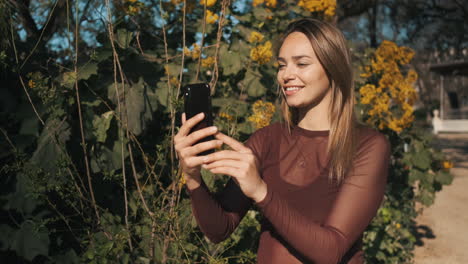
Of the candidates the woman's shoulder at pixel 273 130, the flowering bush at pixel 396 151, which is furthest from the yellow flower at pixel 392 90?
the woman's shoulder at pixel 273 130

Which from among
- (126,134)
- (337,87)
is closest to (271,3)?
(126,134)

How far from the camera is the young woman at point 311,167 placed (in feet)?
3.53

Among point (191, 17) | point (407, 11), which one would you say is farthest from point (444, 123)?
point (191, 17)

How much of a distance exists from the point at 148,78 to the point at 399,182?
2623 millimetres

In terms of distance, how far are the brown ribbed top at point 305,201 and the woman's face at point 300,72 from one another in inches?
6.0

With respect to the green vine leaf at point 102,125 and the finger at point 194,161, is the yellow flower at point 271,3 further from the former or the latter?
the finger at point 194,161

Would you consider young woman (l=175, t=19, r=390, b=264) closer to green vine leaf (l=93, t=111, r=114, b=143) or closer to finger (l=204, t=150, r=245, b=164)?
finger (l=204, t=150, r=245, b=164)

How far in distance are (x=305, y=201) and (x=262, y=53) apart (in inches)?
49.2

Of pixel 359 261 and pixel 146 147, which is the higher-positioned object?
pixel 146 147

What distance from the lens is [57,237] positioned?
80.3 inches

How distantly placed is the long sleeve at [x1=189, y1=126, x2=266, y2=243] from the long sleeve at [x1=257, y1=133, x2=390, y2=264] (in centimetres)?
24

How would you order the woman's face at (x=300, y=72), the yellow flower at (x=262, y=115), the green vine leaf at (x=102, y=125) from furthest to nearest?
the yellow flower at (x=262, y=115)
the green vine leaf at (x=102, y=125)
the woman's face at (x=300, y=72)

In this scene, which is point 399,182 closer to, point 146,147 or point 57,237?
point 146,147

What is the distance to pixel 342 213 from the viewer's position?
1.17 meters
